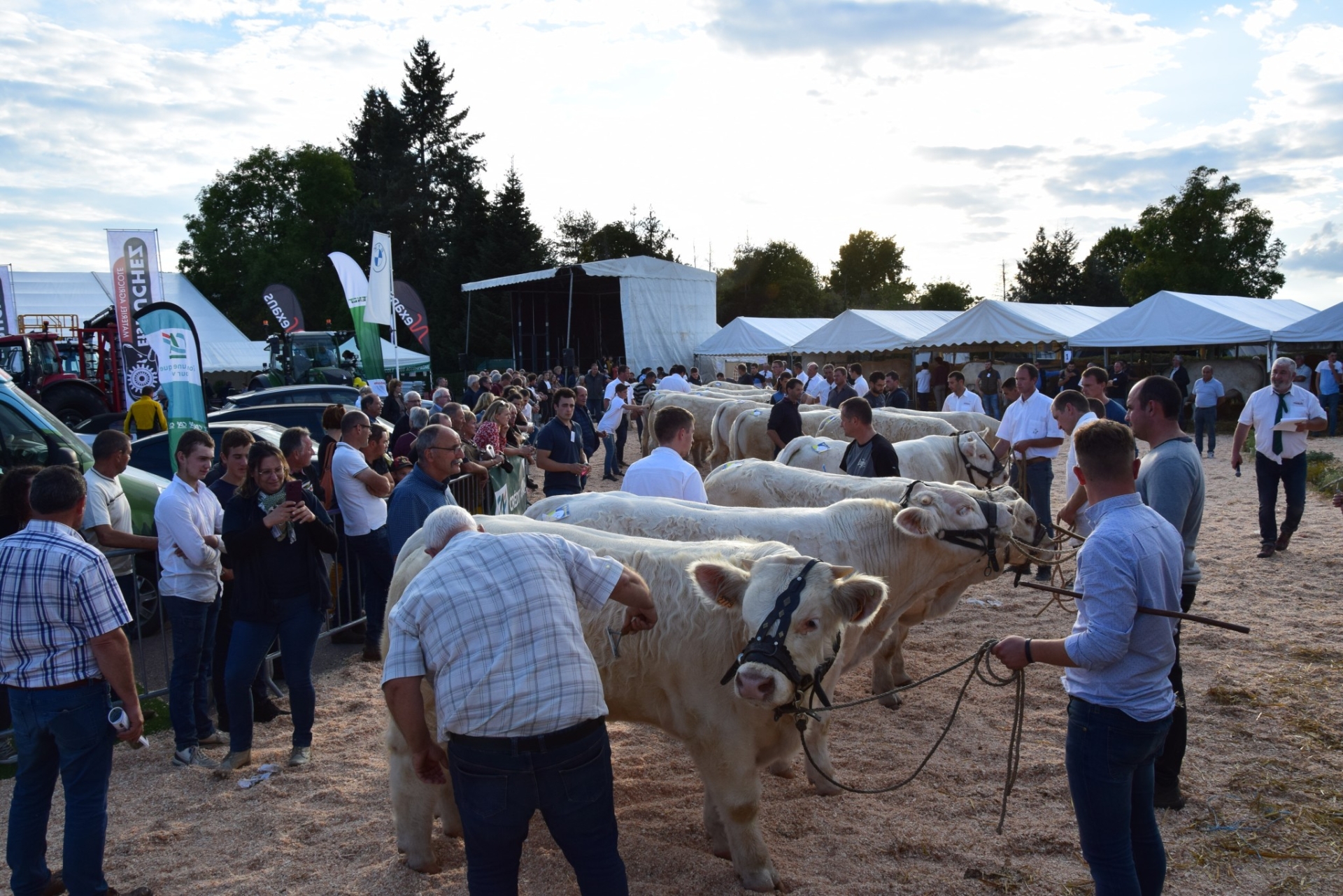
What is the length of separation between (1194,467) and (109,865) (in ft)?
17.9

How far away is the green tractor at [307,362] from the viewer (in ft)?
85.4

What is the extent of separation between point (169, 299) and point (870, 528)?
3576 cm

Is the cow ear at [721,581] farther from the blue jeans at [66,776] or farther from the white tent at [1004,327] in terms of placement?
the white tent at [1004,327]

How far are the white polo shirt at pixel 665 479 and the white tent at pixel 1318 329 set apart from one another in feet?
74.2

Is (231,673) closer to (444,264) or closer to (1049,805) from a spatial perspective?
(1049,805)

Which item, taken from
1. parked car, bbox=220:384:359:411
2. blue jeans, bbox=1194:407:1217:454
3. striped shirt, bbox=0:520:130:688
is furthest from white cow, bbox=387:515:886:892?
blue jeans, bbox=1194:407:1217:454

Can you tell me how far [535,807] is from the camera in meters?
2.79

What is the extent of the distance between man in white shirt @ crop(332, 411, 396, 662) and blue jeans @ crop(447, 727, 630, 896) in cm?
417

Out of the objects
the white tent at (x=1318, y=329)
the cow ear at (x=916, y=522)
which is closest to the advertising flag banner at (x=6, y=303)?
the cow ear at (x=916, y=522)

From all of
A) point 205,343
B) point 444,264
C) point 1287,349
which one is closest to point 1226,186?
point 1287,349

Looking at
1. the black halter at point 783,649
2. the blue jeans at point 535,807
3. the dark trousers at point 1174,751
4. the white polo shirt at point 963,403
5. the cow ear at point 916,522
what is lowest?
the dark trousers at point 1174,751

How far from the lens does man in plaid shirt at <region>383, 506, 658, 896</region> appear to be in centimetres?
267

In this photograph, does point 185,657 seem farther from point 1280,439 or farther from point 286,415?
point 1280,439

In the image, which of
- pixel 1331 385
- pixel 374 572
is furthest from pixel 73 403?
pixel 1331 385
